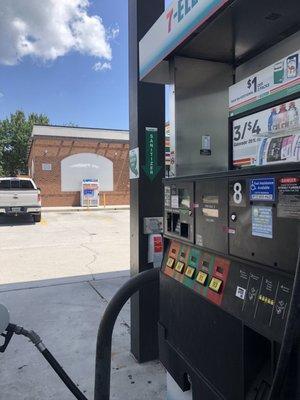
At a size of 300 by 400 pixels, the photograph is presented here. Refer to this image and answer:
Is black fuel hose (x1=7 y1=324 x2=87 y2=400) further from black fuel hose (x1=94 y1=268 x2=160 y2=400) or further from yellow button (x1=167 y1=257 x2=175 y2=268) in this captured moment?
yellow button (x1=167 y1=257 x2=175 y2=268)

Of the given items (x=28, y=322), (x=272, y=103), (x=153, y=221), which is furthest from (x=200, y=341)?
(x=28, y=322)

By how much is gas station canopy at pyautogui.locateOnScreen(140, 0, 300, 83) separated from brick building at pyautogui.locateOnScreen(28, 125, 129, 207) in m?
21.3

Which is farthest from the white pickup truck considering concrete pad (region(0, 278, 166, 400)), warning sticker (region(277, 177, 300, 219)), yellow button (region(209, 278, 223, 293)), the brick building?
warning sticker (region(277, 177, 300, 219))

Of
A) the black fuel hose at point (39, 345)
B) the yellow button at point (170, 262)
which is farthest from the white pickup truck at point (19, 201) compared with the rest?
the yellow button at point (170, 262)

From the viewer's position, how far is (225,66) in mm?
2643

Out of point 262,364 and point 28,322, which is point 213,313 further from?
point 28,322

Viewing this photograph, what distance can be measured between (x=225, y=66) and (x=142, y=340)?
2308 mm

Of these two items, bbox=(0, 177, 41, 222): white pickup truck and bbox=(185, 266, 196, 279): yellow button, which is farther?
bbox=(0, 177, 41, 222): white pickup truck

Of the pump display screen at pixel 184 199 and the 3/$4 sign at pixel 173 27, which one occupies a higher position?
the 3/$4 sign at pixel 173 27

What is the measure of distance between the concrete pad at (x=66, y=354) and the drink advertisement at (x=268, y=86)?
7.14 ft

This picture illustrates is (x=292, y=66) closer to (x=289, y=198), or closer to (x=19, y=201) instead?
(x=289, y=198)

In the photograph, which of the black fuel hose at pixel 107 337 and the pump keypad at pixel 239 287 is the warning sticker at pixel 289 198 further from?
the black fuel hose at pixel 107 337

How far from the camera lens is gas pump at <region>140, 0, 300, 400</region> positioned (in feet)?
4.30

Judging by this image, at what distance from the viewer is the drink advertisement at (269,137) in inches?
63.2
